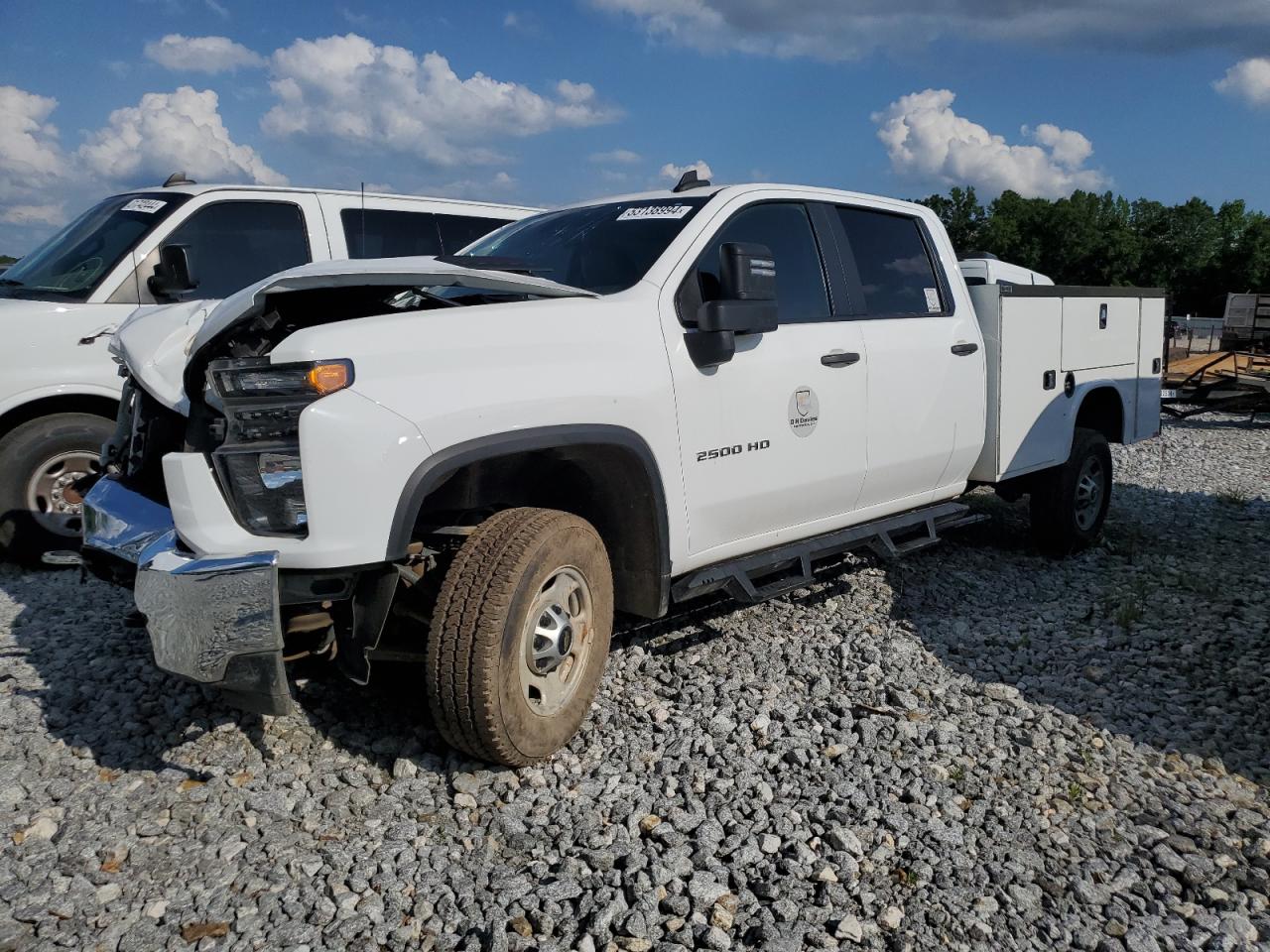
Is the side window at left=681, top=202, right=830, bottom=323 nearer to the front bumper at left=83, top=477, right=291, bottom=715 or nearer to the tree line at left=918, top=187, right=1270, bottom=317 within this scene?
the front bumper at left=83, top=477, right=291, bottom=715

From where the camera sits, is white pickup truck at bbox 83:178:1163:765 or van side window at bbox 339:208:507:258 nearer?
white pickup truck at bbox 83:178:1163:765

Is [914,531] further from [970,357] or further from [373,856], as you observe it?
[373,856]

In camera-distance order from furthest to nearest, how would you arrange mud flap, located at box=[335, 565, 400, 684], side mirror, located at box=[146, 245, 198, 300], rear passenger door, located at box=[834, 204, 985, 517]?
side mirror, located at box=[146, 245, 198, 300] < rear passenger door, located at box=[834, 204, 985, 517] < mud flap, located at box=[335, 565, 400, 684]

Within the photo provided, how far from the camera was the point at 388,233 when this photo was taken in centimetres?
712

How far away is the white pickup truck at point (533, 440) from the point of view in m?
2.98

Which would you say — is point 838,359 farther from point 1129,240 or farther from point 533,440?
point 1129,240

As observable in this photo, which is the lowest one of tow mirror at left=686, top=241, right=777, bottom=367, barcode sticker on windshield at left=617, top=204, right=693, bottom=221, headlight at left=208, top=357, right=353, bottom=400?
headlight at left=208, top=357, right=353, bottom=400

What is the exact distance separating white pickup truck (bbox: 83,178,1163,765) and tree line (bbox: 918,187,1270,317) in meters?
55.5

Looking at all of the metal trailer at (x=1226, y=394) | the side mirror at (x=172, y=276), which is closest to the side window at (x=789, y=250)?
the side mirror at (x=172, y=276)

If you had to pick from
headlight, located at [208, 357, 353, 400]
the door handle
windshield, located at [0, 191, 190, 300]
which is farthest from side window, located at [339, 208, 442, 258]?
headlight, located at [208, 357, 353, 400]

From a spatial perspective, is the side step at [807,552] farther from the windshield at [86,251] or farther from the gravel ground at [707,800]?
the windshield at [86,251]

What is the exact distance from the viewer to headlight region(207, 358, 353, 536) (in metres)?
2.96

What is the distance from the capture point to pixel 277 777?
11.5ft

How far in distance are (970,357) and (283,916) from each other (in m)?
4.07
